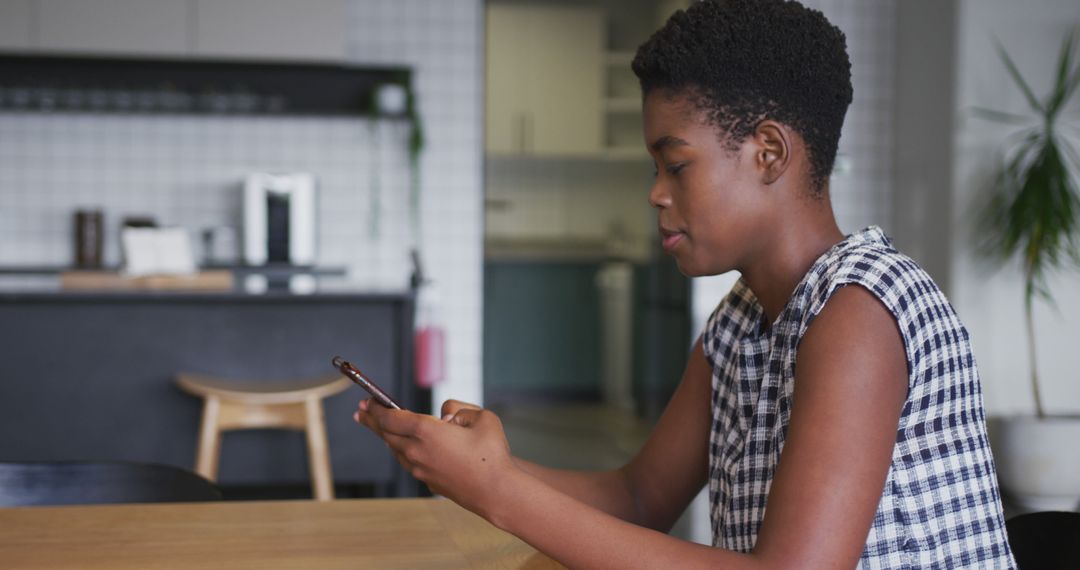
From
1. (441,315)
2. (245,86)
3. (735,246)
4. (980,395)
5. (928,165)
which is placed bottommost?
(441,315)

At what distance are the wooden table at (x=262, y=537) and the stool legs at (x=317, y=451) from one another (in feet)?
5.43

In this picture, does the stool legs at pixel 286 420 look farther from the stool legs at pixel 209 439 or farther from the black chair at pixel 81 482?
the black chair at pixel 81 482

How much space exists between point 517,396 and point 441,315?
1775 mm

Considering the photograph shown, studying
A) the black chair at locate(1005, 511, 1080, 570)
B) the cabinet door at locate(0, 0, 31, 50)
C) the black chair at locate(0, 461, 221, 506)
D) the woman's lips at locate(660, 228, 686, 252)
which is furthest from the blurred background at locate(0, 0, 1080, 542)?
the woman's lips at locate(660, 228, 686, 252)

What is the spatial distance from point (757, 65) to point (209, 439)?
2217mm

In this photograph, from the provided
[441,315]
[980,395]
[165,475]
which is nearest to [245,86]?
[441,315]

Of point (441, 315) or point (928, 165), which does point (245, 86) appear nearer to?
point (441, 315)

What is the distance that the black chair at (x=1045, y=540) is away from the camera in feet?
3.14

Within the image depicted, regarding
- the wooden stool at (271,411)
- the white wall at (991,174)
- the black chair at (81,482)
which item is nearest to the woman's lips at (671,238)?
the black chair at (81,482)

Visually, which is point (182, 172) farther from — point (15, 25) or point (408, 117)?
point (408, 117)

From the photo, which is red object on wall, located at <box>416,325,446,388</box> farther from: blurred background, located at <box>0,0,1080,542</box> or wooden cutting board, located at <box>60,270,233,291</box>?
wooden cutting board, located at <box>60,270,233,291</box>

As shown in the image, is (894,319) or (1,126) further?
(1,126)

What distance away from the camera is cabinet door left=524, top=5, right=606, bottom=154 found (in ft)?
20.9

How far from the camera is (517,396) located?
6.48m
